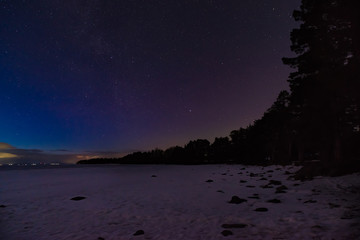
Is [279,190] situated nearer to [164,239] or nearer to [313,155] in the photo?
[164,239]

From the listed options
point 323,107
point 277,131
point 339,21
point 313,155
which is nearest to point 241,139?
point 313,155

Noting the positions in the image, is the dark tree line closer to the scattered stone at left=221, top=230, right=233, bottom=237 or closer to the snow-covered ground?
the snow-covered ground

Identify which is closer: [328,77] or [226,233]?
[226,233]

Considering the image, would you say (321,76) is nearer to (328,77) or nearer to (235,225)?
(328,77)


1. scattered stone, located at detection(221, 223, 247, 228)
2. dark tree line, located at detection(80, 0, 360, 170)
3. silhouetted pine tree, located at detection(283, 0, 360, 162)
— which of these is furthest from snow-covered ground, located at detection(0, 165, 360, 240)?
silhouetted pine tree, located at detection(283, 0, 360, 162)

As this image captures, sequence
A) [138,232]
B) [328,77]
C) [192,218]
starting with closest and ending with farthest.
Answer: [138,232] → [192,218] → [328,77]

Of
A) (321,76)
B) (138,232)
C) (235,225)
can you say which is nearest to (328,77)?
(321,76)

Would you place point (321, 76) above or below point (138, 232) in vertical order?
above

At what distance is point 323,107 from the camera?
75.6 feet

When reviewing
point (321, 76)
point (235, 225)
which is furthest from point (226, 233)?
point (321, 76)

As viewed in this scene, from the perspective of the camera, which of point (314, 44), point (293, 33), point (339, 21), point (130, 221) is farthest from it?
point (293, 33)

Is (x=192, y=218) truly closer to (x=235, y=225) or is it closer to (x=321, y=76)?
(x=235, y=225)

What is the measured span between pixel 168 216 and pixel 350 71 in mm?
13547

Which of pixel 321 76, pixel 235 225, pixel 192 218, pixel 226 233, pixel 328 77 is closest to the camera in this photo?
pixel 226 233
